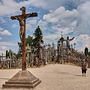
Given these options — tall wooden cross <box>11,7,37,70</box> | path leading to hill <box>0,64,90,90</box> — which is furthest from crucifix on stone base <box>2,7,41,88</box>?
path leading to hill <box>0,64,90,90</box>

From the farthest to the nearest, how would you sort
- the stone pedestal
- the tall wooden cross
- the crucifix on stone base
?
1. the tall wooden cross
2. the crucifix on stone base
3. the stone pedestal

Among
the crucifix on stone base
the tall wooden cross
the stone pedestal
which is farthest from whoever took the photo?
the tall wooden cross

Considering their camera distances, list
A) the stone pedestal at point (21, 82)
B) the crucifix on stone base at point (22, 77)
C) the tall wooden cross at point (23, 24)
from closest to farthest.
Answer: the stone pedestal at point (21, 82) → the crucifix on stone base at point (22, 77) → the tall wooden cross at point (23, 24)

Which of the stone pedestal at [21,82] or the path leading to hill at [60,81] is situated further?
the path leading to hill at [60,81]

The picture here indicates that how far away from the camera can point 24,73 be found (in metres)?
14.1

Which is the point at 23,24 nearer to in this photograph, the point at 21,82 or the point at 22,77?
the point at 22,77

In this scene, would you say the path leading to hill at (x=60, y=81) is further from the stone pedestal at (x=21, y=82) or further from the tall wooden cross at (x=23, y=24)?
the tall wooden cross at (x=23, y=24)

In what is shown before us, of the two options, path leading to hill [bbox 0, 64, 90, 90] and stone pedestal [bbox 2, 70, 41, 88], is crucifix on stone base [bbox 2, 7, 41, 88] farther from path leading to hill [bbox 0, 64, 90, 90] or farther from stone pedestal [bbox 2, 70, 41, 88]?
path leading to hill [bbox 0, 64, 90, 90]

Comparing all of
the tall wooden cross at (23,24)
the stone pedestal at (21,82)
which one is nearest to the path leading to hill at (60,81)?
the stone pedestal at (21,82)

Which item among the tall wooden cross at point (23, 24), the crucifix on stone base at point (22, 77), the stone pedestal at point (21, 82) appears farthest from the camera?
the tall wooden cross at point (23, 24)

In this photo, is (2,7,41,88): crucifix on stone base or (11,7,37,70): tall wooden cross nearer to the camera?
(2,7,41,88): crucifix on stone base

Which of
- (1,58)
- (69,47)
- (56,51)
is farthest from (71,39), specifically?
(1,58)

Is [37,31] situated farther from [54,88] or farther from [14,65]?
[54,88]

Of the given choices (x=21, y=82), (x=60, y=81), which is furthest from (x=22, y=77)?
(x=60, y=81)
